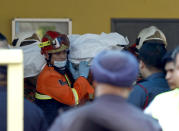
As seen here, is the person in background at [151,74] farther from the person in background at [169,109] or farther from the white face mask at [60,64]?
the white face mask at [60,64]

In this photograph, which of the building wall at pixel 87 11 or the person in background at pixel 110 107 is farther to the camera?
the building wall at pixel 87 11

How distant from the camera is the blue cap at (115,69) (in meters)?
2.11

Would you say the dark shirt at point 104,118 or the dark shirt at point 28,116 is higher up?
the dark shirt at point 104,118

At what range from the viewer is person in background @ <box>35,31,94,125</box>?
392cm

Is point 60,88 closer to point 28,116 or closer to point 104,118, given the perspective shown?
point 28,116

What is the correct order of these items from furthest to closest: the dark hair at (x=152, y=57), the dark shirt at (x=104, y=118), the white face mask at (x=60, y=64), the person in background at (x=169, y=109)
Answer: the white face mask at (x=60, y=64)
the dark hair at (x=152, y=57)
the person in background at (x=169, y=109)
the dark shirt at (x=104, y=118)

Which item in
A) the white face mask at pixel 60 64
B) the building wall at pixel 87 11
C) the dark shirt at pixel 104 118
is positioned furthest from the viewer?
the building wall at pixel 87 11

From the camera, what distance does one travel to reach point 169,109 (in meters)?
2.78

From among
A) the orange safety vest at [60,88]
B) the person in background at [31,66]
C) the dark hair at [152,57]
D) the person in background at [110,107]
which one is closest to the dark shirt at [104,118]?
the person in background at [110,107]

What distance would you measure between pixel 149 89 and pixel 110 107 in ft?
4.12

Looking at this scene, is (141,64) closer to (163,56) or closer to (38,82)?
(163,56)

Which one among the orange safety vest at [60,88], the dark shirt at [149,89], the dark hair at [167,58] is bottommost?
the orange safety vest at [60,88]

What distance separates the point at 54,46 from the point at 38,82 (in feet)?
1.15

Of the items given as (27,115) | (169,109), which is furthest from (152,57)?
(27,115)
